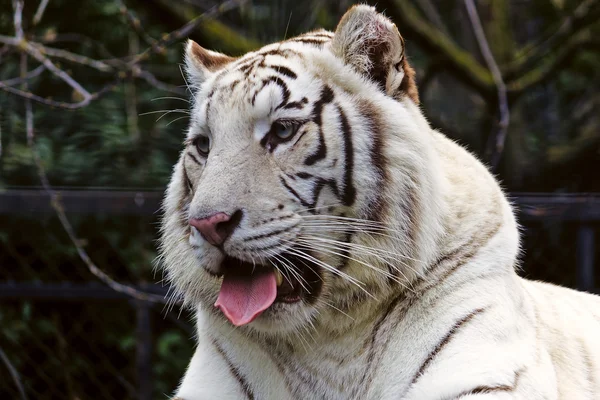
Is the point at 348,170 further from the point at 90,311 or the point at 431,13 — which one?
the point at 431,13

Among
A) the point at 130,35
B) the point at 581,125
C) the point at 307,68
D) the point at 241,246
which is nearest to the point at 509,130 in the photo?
the point at 581,125

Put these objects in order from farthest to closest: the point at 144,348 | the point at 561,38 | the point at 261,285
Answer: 1. the point at 561,38
2. the point at 144,348
3. the point at 261,285

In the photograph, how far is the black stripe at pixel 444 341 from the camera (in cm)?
155

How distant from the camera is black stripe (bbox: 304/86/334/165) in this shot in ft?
5.29

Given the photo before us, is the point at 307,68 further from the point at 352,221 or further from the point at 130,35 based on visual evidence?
the point at 130,35

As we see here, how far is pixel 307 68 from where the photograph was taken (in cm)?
172

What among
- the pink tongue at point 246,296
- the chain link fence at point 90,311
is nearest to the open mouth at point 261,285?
the pink tongue at point 246,296

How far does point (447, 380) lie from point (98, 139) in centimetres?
263

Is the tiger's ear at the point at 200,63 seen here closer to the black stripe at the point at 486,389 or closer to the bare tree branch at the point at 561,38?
the black stripe at the point at 486,389

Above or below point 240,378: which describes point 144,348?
below

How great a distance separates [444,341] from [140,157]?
2466 mm

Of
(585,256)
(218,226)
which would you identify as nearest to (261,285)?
(218,226)

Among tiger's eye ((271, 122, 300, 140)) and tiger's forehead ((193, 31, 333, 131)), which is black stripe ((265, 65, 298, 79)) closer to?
tiger's forehead ((193, 31, 333, 131))

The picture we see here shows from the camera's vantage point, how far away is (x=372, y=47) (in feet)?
5.59
